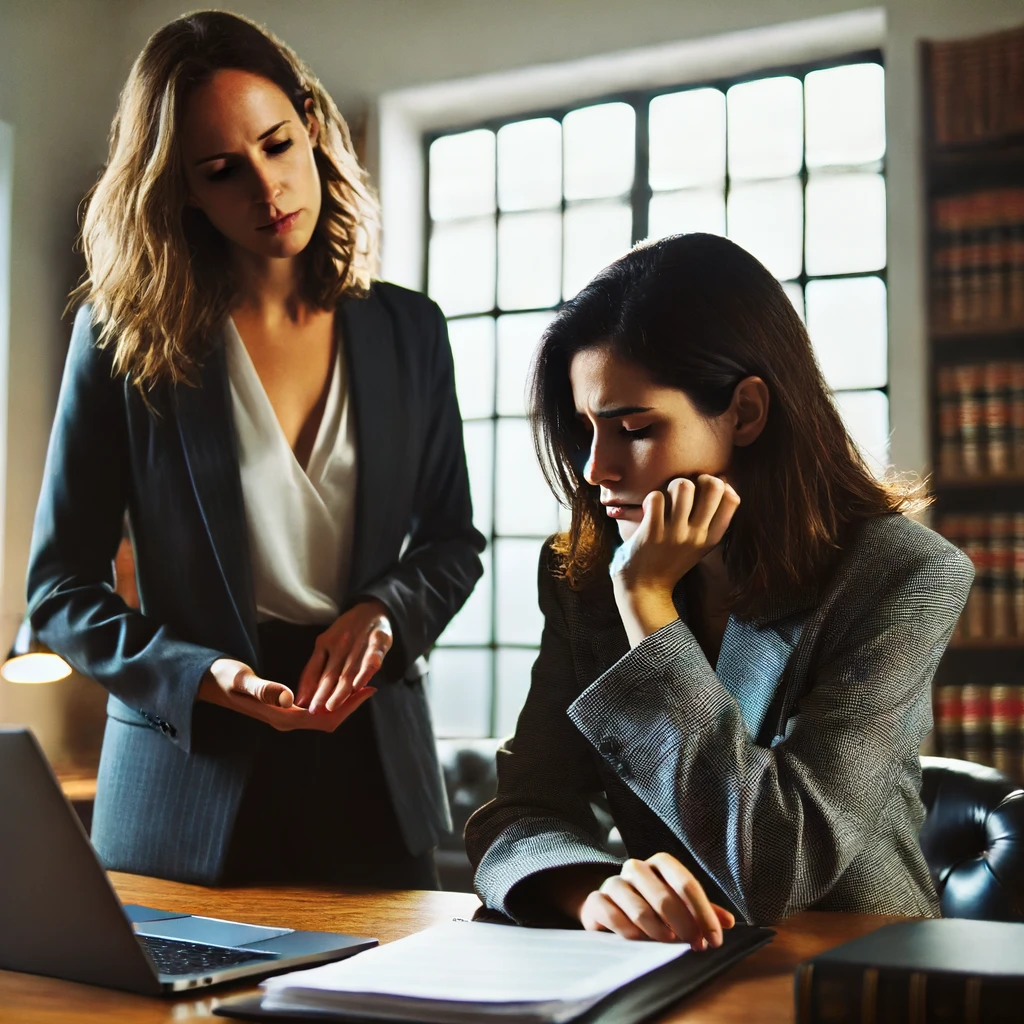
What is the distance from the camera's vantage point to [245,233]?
1497 millimetres

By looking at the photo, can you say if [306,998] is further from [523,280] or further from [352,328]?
[523,280]

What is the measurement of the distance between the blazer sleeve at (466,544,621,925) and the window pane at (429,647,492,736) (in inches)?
114

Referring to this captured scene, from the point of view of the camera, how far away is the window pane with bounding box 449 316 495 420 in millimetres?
4395

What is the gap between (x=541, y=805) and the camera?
1.24m

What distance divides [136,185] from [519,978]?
1.15 m

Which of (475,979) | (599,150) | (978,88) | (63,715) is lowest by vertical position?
(63,715)

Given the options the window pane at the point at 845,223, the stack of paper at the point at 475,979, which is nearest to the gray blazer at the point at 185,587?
the stack of paper at the point at 475,979

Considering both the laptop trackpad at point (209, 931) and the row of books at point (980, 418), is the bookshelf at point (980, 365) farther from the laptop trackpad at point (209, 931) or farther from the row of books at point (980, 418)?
the laptop trackpad at point (209, 931)

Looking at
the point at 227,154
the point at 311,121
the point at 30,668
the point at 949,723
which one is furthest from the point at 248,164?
the point at 949,723

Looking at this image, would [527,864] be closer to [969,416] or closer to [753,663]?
[753,663]

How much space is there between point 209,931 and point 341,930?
114mm

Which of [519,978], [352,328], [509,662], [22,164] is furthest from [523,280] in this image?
[519,978]

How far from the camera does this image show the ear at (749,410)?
1316mm

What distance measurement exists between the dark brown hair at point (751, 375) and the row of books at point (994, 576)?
2.12 metres
